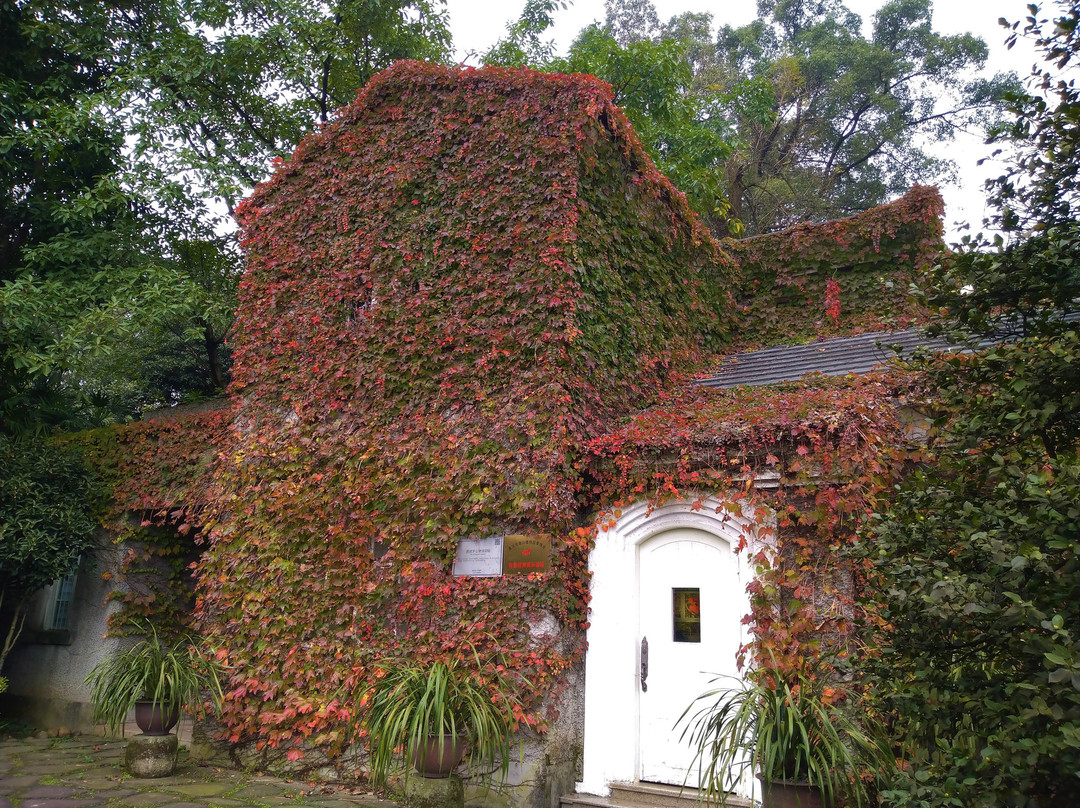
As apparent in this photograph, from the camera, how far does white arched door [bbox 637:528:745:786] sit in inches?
268

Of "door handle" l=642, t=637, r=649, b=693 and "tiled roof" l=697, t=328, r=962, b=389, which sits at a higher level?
"tiled roof" l=697, t=328, r=962, b=389

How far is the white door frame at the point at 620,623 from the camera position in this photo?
22.5ft

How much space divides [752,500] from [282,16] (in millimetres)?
13755

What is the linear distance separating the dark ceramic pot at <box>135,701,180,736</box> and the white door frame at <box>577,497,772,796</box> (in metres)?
4.05

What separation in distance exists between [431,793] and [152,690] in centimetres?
345

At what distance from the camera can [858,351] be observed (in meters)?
9.63

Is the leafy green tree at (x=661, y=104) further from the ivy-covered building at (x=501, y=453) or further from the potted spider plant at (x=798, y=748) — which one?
the potted spider plant at (x=798, y=748)

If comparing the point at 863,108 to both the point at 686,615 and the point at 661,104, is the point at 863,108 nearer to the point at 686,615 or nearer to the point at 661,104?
the point at 661,104

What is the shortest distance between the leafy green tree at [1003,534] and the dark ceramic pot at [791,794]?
1.32 m

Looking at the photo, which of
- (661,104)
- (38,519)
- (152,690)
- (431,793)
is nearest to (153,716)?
(152,690)

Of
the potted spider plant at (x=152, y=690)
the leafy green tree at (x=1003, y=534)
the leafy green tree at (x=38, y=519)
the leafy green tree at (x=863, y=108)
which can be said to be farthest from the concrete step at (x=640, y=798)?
the leafy green tree at (x=863, y=108)

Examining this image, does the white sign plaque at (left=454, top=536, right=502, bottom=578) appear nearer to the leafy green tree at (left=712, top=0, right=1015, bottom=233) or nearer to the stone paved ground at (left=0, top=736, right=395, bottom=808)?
the stone paved ground at (left=0, top=736, right=395, bottom=808)

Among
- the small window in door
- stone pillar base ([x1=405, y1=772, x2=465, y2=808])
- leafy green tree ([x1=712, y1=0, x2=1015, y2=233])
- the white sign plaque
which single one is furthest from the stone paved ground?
leafy green tree ([x1=712, y1=0, x2=1015, y2=233])

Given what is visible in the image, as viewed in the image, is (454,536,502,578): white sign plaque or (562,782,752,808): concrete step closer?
(562,782,752,808): concrete step
